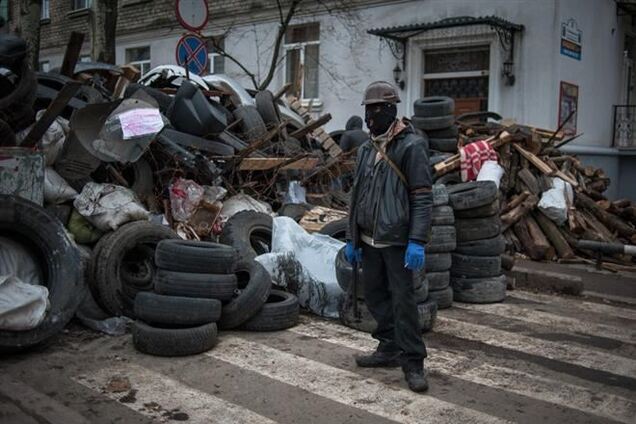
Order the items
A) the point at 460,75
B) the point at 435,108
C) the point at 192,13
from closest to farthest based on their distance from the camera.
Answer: the point at 435,108
the point at 192,13
the point at 460,75

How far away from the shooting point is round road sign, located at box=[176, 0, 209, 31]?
10.9 meters

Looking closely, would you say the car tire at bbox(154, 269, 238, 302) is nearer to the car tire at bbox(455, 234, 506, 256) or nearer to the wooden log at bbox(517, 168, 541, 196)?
the car tire at bbox(455, 234, 506, 256)

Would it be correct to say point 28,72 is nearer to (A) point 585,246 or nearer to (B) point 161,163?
(B) point 161,163

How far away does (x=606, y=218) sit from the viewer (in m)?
11.2

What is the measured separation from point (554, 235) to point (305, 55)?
10804mm

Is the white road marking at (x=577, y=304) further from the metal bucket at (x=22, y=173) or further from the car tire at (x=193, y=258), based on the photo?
the metal bucket at (x=22, y=173)

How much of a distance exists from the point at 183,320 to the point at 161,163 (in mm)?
3433

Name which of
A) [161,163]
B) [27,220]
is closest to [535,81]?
[161,163]

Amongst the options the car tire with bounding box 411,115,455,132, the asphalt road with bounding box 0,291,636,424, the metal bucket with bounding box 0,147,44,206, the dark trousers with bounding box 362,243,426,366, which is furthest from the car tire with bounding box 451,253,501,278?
the metal bucket with bounding box 0,147,44,206

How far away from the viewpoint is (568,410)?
14.4 feet

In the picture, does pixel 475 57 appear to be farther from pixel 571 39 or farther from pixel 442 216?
pixel 442 216

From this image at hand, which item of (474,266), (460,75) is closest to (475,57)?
(460,75)

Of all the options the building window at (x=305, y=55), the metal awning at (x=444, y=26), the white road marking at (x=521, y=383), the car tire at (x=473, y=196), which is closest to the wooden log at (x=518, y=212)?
the car tire at (x=473, y=196)

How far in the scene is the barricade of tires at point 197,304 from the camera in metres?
A: 5.30
